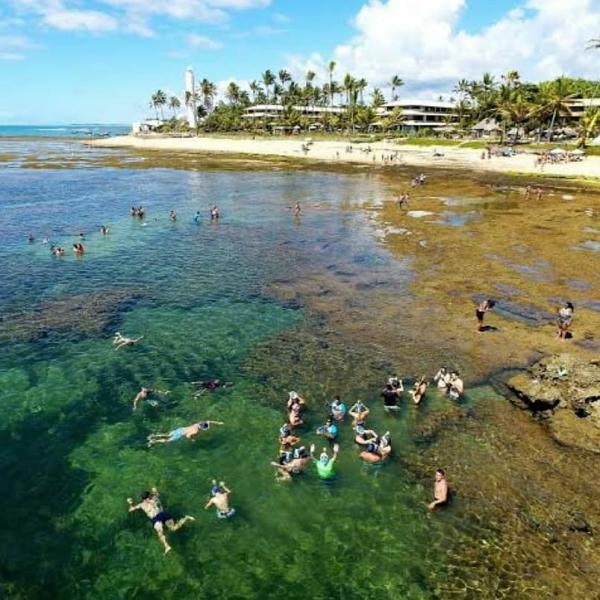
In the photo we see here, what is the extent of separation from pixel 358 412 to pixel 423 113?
159252mm

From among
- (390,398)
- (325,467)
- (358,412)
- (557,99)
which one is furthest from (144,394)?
(557,99)

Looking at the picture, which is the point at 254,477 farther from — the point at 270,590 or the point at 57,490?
the point at 57,490

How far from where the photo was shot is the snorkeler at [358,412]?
65.3 ft

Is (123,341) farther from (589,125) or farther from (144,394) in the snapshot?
(589,125)

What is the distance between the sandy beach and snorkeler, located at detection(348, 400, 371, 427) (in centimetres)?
7596

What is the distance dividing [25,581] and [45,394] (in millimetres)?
9507

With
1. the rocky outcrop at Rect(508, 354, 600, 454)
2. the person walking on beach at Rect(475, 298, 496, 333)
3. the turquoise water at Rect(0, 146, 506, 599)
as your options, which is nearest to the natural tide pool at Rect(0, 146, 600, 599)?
the turquoise water at Rect(0, 146, 506, 599)

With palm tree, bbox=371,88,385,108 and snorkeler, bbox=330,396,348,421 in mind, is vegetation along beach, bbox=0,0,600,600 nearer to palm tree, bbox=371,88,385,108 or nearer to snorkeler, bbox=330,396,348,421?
snorkeler, bbox=330,396,348,421

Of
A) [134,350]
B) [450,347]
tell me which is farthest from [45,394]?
[450,347]

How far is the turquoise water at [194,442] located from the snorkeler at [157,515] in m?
0.27

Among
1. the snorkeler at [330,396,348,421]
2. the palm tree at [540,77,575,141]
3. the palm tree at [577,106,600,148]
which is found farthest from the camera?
the palm tree at [540,77,575,141]

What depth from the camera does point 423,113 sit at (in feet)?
532

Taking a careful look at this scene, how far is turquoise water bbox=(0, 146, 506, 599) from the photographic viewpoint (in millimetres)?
14164

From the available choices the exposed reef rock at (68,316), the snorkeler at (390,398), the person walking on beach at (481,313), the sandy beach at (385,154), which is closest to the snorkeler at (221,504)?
the snorkeler at (390,398)
